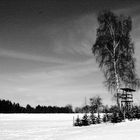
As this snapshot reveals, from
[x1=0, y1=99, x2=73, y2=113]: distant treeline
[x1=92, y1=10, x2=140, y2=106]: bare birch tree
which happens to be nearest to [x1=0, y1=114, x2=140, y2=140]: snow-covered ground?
[x1=92, y1=10, x2=140, y2=106]: bare birch tree

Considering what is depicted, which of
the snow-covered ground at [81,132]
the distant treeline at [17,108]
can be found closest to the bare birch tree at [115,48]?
the snow-covered ground at [81,132]

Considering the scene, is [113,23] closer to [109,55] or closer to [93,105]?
[109,55]

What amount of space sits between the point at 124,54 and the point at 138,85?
3732mm

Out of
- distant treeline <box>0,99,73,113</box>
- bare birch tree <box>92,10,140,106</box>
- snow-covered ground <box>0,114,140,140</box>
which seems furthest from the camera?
distant treeline <box>0,99,73,113</box>

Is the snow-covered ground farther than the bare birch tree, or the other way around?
the bare birch tree

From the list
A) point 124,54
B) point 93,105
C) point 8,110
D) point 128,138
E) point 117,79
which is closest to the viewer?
point 128,138

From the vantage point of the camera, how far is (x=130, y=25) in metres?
29.3

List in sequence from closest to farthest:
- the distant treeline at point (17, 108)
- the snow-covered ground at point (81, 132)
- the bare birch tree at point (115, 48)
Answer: the snow-covered ground at point (81, 132)
the bare birch tree at point (115, 48)
the distant treeline at point (17, 108)

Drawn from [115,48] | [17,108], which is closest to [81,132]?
[115,48]

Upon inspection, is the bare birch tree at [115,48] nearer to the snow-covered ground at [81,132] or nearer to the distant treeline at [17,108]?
the snow-covered ground at [81,132]

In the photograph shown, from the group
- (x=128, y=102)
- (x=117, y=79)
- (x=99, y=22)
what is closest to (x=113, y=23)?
(x=99, y=22)

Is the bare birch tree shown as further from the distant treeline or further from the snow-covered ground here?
the distant treeline

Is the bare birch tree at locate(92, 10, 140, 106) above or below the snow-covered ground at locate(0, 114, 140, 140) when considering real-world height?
above

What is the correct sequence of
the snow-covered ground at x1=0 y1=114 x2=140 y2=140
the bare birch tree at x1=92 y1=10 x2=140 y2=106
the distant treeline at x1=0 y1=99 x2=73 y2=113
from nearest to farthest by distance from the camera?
1. the snow-covered ground at x1=0 y1=114 x2=140 y2=140
2. the bare birch tree at x1=92 y1=10 x2=140 y2=106
3. the distant treeline at x1=0 y1=99 x2=73 y2=113
